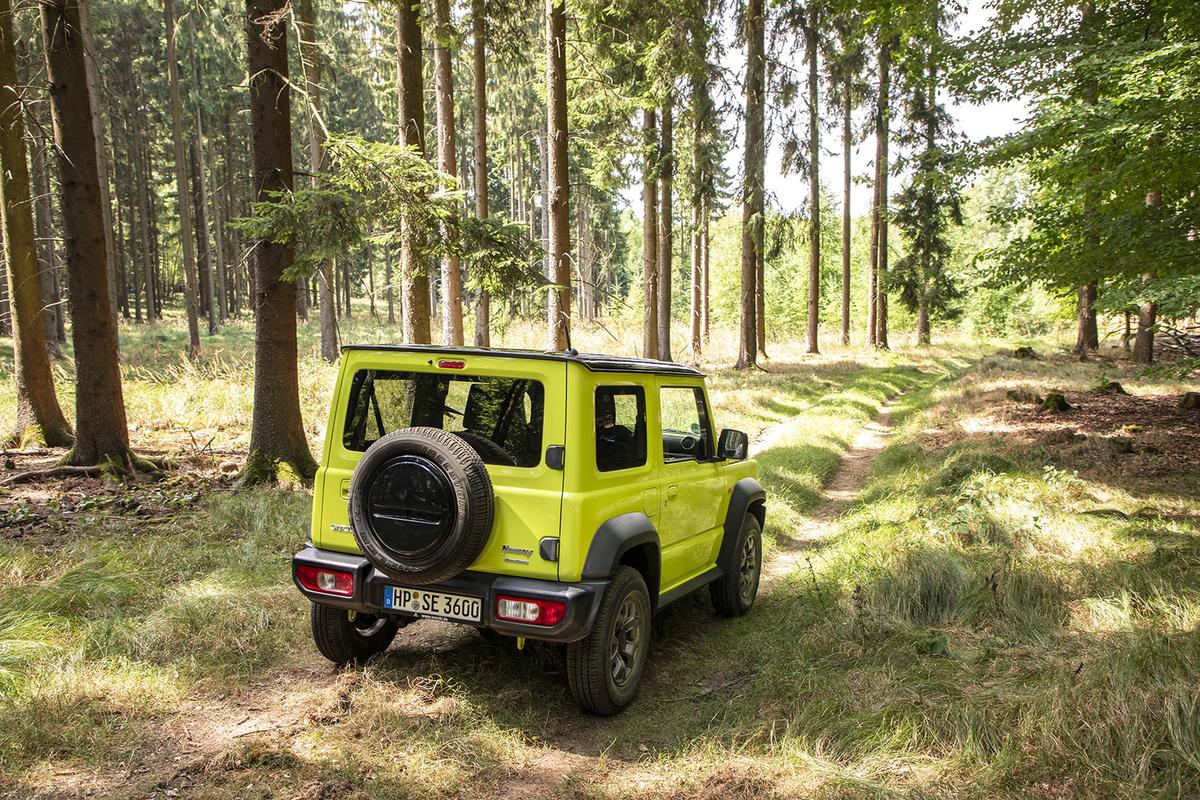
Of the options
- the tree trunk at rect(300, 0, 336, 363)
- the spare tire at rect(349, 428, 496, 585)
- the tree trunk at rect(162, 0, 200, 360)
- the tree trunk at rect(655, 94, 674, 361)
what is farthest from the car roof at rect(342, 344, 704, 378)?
the tree trunk at rect(162, 0, 200, 360)

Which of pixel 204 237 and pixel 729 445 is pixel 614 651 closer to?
pixel 729 445

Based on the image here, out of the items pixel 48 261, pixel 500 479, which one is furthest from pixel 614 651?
pixel 48 261

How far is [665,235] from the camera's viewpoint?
22.0 metres

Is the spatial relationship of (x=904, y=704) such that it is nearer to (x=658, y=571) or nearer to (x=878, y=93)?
(x=658, y=571)

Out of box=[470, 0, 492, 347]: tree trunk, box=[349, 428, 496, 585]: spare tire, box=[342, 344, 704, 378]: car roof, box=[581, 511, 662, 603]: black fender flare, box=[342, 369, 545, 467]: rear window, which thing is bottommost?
box=[581, 511, 662, 603]: black fender flare

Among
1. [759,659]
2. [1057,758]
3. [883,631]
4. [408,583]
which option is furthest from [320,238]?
[1057,758]

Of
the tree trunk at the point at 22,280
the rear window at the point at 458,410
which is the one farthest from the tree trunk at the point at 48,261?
the rear window at the point at 458,410

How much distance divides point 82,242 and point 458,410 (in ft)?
23.6

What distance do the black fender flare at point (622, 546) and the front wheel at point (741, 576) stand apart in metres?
1.37

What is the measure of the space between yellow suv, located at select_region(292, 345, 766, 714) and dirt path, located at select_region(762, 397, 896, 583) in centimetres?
299

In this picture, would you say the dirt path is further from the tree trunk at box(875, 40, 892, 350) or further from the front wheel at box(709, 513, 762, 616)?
the tree trunk at box(875, 40, 892, 350)

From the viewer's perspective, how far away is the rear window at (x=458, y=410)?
4027mm

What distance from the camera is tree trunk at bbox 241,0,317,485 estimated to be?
8.52m

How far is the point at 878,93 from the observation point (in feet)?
88.3
